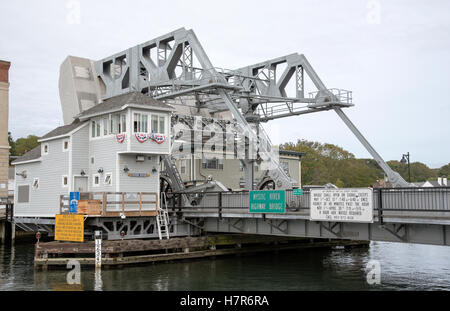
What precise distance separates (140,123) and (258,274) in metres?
11.4

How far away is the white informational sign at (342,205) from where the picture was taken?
2258cm

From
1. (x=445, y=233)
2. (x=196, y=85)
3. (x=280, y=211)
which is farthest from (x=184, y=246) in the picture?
(x=445, y=233)

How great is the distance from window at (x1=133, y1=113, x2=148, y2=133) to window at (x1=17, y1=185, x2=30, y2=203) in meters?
10.9

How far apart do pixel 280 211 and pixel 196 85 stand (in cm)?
1363

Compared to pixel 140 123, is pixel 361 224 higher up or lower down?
lower down

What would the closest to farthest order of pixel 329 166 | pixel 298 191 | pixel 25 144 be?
1. pixel 298 191
2. pixel 329 166
3. pixel 25 144

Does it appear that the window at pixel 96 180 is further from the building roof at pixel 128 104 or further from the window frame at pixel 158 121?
the window frame at pixel 158 121

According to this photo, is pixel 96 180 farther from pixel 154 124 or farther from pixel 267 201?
pixel 267 201

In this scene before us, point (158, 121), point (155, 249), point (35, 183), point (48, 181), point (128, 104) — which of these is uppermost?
point (128, 104)

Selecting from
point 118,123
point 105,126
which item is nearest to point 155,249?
point 118,123

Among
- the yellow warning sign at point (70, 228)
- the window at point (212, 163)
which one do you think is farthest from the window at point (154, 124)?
the window at point (212, 163)

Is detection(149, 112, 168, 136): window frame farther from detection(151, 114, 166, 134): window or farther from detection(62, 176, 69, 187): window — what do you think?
detection(62, 176, 69, 187): window

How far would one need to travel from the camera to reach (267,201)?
27453 millimetres
